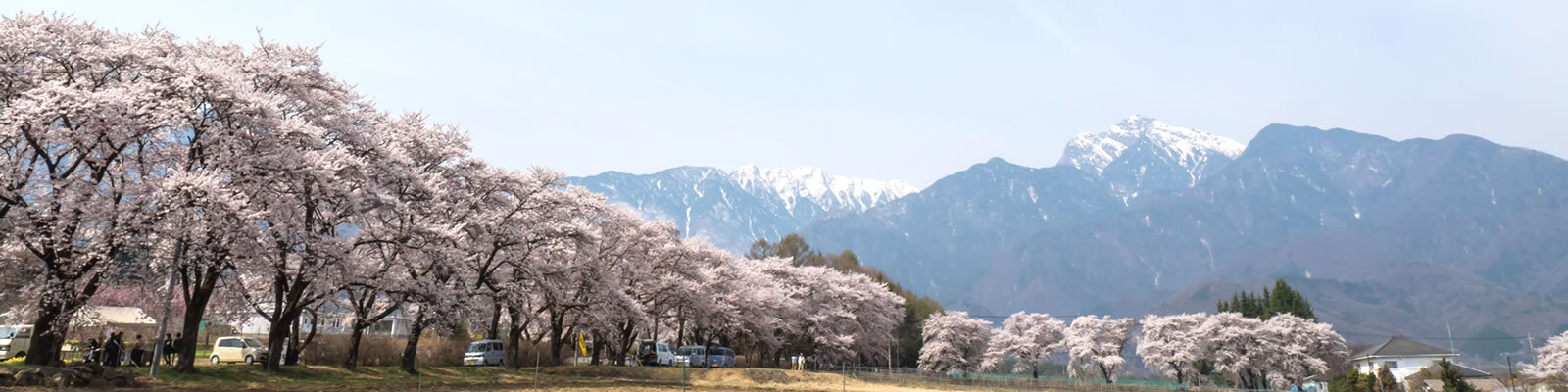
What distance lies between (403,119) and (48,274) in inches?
547

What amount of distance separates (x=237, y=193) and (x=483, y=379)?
50.7ft

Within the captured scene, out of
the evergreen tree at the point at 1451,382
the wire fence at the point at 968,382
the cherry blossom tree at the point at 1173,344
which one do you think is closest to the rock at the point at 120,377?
the wire fence at the point at 968,382

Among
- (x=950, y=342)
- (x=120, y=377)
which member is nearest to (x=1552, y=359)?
(x=950, y=342)

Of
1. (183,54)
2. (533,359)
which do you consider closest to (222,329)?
(533,359)

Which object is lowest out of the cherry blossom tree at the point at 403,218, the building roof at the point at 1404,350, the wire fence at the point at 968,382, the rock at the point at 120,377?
the wire fence at the point at 968,382

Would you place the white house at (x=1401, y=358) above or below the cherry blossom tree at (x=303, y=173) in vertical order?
below

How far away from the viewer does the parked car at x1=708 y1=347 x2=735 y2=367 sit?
2475 inches

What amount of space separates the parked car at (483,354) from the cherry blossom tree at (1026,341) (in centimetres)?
5991

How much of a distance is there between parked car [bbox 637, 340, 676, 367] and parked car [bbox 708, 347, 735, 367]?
212 inches

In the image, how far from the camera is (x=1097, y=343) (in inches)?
3639

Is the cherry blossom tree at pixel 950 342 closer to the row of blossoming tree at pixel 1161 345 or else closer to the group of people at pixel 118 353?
the row of blossoming tree at pixel 1161 345

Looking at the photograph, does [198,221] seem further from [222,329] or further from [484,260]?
[222,329]

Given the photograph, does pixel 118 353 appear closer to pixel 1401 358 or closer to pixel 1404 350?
pixel 1401 358

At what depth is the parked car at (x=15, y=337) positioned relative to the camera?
124 feet
